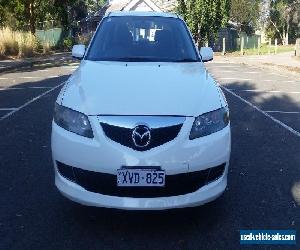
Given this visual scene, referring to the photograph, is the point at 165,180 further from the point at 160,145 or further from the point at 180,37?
the point at 180,37

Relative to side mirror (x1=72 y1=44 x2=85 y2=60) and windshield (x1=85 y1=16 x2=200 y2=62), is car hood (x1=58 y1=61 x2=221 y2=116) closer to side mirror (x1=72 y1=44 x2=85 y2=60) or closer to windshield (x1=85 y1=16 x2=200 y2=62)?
windshield (x1=85 y1=16 x2=200 y2=62)

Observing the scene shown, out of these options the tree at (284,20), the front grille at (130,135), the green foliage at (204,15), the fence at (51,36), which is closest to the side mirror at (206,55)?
the front grille at (130,135)

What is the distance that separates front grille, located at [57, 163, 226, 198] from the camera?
346cm

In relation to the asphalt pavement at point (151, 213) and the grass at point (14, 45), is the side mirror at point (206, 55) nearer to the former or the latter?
the asphalt pavement at point (151, 213)

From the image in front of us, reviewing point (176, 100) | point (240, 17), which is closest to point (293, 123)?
point (176, 100)

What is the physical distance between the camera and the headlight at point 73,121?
11.7 ft

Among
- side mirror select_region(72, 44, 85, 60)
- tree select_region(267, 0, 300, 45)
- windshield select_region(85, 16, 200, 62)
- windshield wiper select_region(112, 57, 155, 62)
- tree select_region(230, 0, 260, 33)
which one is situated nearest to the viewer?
windshield wiper select_region(112, 57, 155, 62)

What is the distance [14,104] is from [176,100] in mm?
6812

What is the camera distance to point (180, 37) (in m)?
5.34

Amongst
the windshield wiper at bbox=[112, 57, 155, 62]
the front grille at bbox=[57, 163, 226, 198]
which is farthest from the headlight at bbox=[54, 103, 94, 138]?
the windshield wiper at bbox=[112, 57, 155, 62]

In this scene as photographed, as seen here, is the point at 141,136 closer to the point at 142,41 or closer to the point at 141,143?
the point at 141,143

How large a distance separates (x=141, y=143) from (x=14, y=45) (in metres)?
23.6

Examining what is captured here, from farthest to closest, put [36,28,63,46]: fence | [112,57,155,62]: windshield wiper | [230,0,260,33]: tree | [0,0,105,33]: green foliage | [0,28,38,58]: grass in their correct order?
[230,0,260,33]: tree, [36,28,63,46]: fence, [0,0,105,33]: green foliage, [0,28,38,58]: grass, [112,57,155,62]: windshield wiper

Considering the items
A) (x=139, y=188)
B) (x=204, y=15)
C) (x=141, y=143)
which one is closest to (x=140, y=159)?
(x=141, y=143)
